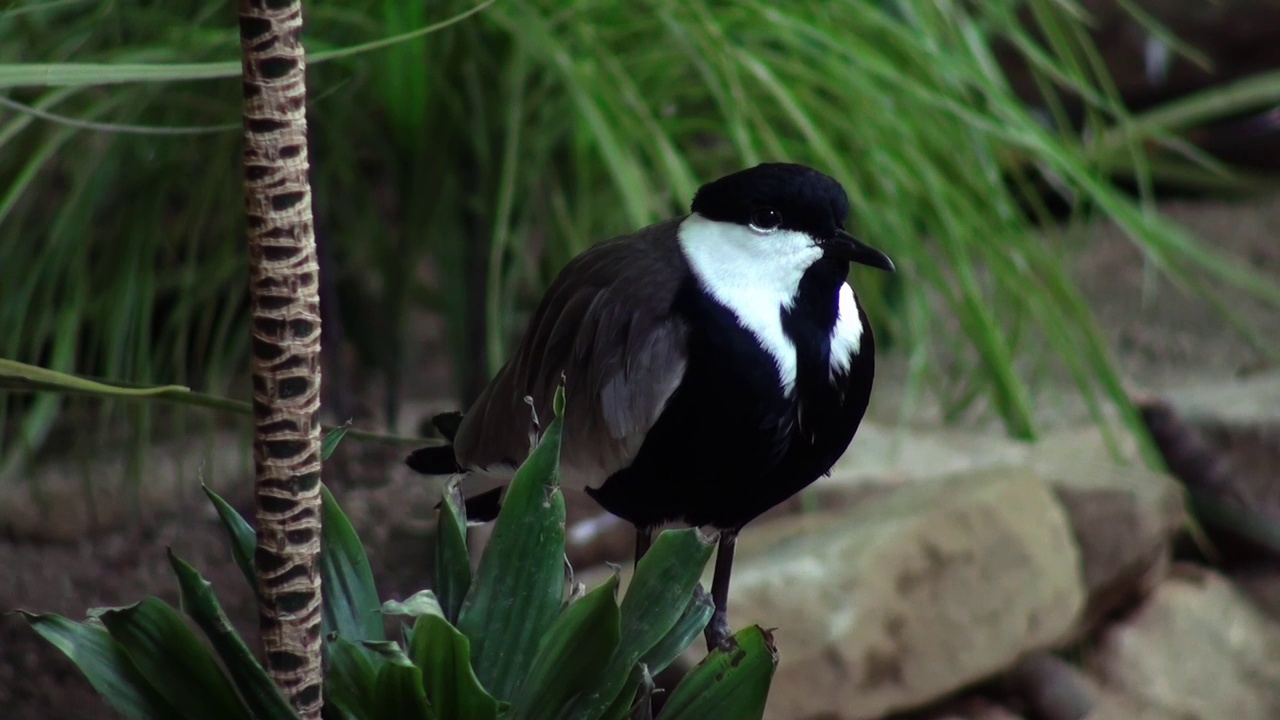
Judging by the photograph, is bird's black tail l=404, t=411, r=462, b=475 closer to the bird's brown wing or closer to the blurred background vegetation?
the bird's brown wing

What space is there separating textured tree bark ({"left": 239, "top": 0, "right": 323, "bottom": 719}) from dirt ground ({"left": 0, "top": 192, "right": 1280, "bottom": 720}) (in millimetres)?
493

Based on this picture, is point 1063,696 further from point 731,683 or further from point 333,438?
point 333,438

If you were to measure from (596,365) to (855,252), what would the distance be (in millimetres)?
166

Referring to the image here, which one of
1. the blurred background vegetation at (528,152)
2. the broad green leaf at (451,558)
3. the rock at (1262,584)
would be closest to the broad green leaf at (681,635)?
the broad green leaf at (451,558)

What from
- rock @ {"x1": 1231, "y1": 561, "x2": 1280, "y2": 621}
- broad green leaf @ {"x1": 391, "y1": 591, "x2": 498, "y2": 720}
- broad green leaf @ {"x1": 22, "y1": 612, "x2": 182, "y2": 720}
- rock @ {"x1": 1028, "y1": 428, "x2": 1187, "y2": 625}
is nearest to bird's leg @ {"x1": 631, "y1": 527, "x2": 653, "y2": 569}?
broad green leaf @ {"x1": 391, "y1": 591, "x2": 498, "y2": 720}

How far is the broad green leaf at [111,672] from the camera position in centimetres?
69

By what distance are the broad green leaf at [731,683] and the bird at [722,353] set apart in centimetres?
7

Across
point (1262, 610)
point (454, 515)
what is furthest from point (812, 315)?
point (1262, 610)

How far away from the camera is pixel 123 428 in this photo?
1.84 metres

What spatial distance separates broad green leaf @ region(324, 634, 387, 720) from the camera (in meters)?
0.68

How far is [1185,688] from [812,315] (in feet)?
3.57

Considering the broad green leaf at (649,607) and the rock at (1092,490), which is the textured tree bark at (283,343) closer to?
the broad green leaf at (649,607)

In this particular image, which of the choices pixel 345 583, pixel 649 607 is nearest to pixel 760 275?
pixel 649 607

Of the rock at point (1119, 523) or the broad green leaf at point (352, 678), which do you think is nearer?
the broad green leaf at point (352, 678)
